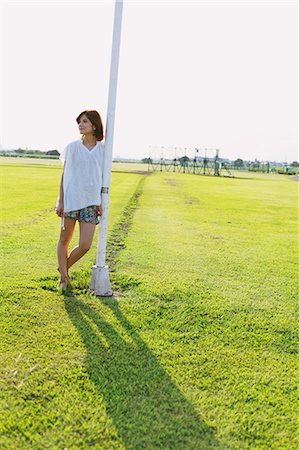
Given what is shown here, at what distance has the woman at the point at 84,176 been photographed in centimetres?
411

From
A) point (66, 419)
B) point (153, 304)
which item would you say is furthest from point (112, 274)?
point (66, 419)

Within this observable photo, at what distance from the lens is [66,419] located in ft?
7.90

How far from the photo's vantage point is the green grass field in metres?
2.39

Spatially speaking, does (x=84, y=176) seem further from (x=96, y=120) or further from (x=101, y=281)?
(x=101, y=281)

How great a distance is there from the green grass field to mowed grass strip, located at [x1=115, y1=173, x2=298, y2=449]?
0.01 m

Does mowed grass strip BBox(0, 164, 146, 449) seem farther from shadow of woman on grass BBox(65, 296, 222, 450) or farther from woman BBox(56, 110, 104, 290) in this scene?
woman BBox(56, 110, 104, 290)

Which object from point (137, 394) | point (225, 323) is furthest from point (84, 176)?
point (137, 394)

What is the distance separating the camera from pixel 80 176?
4.12 metres

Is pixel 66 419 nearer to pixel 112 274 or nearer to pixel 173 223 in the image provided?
pixel 112 274

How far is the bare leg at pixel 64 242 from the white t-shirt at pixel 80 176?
0.64 feet

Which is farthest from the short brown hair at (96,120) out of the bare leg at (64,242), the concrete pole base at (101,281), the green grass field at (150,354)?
the green grass field at (150,354)

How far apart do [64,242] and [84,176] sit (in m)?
0.74

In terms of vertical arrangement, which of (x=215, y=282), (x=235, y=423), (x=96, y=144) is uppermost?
(x=96, y=144)

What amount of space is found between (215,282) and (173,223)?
506cm
